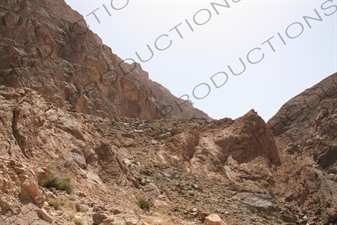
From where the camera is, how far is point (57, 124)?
12.8 m

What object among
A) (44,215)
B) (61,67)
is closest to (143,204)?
(44,215)

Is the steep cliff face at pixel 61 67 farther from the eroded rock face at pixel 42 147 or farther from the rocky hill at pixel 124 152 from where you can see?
the eroded rock face at pixel 42 147

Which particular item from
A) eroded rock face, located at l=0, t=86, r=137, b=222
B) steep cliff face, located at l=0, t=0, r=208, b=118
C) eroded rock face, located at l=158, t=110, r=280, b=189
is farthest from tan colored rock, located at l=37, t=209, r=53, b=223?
eroded rock face, located at l=158, t=110, r=280, b=189

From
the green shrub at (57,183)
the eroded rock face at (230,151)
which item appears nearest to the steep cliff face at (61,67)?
the eroded rock face at (230,151)

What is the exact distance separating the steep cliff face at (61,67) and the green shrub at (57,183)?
31.3ft

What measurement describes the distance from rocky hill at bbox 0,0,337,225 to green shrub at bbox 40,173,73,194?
3 centimetres

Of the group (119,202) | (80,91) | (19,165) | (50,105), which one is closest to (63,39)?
(80,91)

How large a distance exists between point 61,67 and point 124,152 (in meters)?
9.35

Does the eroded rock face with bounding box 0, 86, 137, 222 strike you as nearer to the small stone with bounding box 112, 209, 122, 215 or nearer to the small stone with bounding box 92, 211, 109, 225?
the small stone with bounding box 92, 211, 109, 225

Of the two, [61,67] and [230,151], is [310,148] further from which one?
[61,67]

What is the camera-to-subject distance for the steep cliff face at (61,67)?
744 inches

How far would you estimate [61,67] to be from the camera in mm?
23719

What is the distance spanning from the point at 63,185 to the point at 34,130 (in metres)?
2.98

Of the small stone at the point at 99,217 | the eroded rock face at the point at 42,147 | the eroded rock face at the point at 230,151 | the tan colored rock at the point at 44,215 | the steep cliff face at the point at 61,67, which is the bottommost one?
the eroded rock face at the point at 230,151
